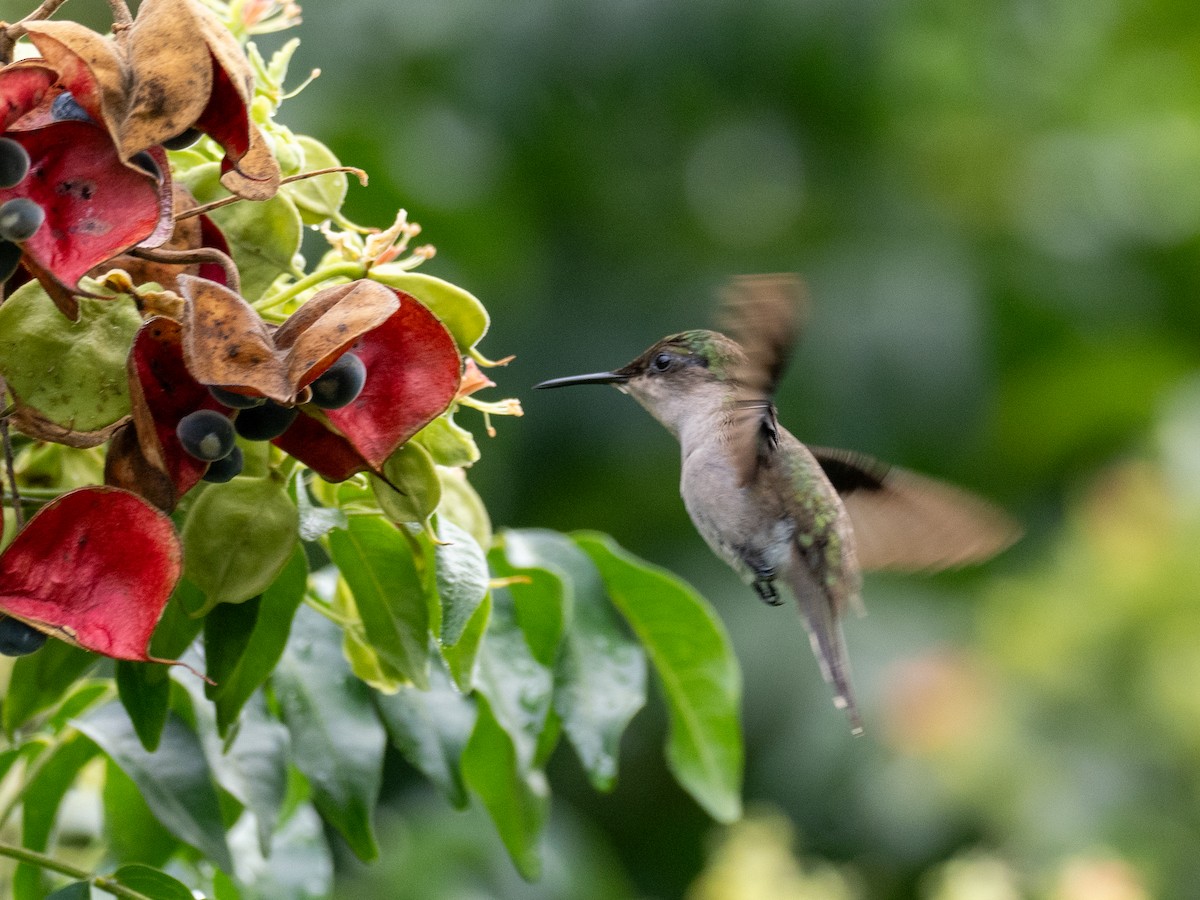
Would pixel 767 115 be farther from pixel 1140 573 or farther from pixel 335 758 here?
pixel 335 758

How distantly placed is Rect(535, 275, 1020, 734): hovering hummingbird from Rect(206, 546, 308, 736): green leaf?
25.4 inches

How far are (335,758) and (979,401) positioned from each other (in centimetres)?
495

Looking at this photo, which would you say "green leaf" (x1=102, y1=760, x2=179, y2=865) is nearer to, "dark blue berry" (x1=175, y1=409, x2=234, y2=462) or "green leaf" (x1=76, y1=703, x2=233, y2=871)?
"green leaf" (x1=76, y1=703, x2=233, y2=871)

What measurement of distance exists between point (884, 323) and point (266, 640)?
17.0 ft

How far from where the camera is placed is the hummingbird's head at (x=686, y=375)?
230 centimetres

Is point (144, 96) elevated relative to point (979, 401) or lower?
elevated

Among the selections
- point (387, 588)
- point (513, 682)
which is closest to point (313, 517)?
point (387, 588)

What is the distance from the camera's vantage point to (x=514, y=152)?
6672mm

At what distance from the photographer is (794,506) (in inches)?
A: 89.4

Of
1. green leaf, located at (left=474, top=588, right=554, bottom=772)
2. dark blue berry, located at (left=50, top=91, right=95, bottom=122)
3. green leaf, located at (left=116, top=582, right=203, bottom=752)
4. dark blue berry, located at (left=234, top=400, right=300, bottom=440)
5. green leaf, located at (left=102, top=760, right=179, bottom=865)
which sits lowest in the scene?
green leaf, located at (left=102, top=760, right=179, bottom=865)

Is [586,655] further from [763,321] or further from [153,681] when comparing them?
[153,681]

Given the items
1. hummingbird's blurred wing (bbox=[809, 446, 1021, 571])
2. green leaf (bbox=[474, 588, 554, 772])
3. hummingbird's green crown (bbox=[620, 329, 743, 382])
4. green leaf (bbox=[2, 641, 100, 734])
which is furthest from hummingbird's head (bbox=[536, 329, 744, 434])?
green leaf (bbox=[2, 641, 100, 734])

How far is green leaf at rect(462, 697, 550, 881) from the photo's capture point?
6.33 ft

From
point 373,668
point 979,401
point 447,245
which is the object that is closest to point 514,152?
point 447,245
